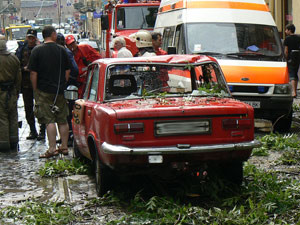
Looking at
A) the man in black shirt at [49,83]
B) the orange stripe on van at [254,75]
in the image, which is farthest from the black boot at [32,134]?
the orange stripe on van at [254,75]

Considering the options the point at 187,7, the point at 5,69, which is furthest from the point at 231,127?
the point at 187,7

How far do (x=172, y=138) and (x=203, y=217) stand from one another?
0.89 meters

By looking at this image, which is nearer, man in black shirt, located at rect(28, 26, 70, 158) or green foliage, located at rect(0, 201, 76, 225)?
green foliage, located at rect(0, 201, 76, 225)

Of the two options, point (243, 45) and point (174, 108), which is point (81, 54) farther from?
point (174, 108)

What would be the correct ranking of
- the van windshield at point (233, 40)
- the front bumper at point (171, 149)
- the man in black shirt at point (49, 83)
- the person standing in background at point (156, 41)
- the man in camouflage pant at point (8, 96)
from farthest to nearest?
1. the van windshield at point (233, 40)
2. the person standing in background at point (156, 41)
3. the man in camouflage pant at point (8, 96)
4. the man in black shirt at point (49, 83)
5. the front bumper at point (171, 149)

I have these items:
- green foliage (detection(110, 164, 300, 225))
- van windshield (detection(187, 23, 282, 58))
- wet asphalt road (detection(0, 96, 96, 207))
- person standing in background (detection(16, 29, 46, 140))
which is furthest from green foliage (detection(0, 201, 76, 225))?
van windshield (detection(187, 23, 282, 58))

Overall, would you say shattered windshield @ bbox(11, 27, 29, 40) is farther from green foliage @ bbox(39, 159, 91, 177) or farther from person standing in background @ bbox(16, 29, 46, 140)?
green foliage @ bbox(39, 159, 91, 177)

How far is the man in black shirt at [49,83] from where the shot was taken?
9906mm

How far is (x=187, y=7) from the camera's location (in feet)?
44.0

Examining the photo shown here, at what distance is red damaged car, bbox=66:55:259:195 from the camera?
20.9ft

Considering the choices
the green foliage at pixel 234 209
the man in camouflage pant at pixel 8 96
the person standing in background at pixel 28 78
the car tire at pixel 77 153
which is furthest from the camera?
the person standing in background at pixel 28 78

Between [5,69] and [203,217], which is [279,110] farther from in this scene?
[203,217]

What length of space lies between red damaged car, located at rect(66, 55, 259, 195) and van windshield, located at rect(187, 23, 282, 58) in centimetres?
514

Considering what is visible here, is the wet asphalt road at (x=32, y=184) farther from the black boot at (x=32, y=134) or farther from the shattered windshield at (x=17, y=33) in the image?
the shattered windshield at (x=17, y=33)
